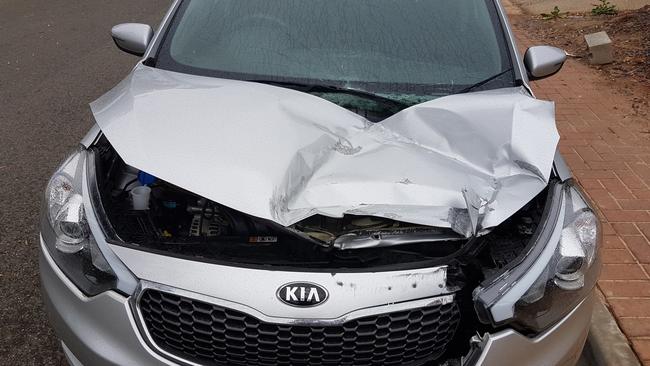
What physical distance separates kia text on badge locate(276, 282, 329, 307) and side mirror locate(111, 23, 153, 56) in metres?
1.95

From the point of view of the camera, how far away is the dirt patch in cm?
662

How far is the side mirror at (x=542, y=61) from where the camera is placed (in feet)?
10.4

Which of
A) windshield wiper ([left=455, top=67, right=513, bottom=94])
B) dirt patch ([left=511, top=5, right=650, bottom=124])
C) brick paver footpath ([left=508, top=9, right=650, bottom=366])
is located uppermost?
windshield wiper ([left=455, top=67, right=513, bottom=94])

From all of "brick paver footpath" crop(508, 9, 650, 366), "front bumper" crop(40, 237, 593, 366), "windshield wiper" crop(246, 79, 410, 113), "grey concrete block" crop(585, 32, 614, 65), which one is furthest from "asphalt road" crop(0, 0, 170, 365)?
"grey concrete block" crop(585, 32, 614, 65)

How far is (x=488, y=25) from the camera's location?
3.17m

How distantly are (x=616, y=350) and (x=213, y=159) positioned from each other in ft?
6.97

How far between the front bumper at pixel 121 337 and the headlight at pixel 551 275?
0.05 meters

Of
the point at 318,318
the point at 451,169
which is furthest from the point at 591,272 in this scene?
the point at 318,318

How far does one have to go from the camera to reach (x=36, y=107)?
5.88 meters

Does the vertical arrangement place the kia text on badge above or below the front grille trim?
above

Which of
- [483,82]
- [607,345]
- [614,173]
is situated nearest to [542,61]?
[483,82]

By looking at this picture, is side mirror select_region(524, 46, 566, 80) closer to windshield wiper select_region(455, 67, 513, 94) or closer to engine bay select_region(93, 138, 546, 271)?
windshield wiper select_region(455, 67, 513, 94)

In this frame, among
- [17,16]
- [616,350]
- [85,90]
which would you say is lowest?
[17,16]

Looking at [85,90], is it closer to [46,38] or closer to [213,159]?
[46,38]
